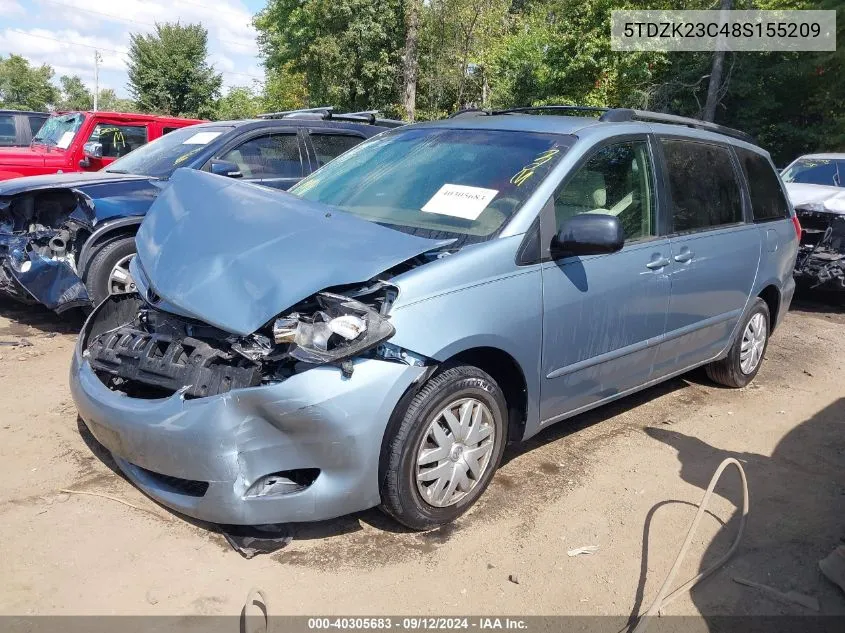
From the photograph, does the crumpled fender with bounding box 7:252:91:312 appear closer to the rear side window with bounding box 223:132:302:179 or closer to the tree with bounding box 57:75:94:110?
the rear side window with bounding box 223:132:302:179

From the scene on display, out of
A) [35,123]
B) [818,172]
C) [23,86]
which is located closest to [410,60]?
[35,123]

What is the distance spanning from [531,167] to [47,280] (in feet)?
13.3

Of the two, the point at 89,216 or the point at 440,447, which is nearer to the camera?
the point at 440,447

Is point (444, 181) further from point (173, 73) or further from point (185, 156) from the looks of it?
point (173, 73)

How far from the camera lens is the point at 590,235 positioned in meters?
3.33

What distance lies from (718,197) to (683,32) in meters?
14.4

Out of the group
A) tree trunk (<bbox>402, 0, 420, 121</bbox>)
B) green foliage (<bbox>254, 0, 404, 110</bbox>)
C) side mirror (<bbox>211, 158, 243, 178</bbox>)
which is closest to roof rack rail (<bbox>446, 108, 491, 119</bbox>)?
side mirror (<bbox>211, 158, 243, 178</bbox>)

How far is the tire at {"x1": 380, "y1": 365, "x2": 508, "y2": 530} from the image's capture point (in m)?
2.93

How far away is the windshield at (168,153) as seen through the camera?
651 centimetres

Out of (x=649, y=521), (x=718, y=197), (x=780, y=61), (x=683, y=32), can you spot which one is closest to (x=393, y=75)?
(x=683, y=32)

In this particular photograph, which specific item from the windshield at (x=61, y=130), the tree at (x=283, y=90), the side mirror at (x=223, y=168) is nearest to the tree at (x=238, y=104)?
the tree at (x=283, y=90)

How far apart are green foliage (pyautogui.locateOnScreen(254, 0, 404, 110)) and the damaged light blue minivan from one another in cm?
2063

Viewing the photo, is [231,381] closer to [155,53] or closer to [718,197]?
[718,197]

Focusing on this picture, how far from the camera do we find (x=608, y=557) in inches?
123
